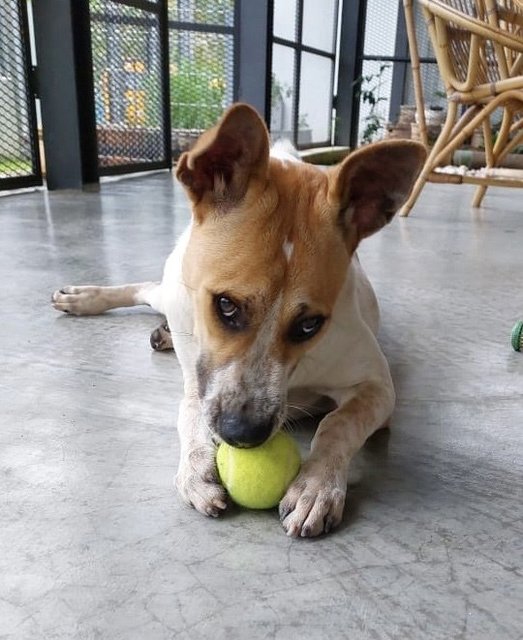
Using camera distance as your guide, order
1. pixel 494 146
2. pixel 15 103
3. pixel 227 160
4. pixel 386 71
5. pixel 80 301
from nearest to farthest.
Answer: pixel 227 160 → pixel 80 301 → pixel 15 103 → pixel 494 146 → pixel 386 71

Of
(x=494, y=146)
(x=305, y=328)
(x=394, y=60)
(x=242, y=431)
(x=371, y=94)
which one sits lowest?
(x=242, y=431)

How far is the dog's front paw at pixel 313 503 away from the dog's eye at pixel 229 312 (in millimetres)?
373

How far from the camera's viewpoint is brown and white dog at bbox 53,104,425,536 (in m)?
1.44

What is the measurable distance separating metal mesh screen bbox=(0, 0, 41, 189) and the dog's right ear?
16.5ft

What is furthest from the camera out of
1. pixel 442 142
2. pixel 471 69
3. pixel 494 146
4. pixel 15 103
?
pixel 494 146

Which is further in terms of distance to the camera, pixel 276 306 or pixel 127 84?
pixel 127 84

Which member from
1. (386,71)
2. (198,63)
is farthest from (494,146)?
(386,71)

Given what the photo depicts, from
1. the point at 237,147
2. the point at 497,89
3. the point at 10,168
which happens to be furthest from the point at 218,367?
the point at 10,168

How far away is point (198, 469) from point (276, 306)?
419 mm

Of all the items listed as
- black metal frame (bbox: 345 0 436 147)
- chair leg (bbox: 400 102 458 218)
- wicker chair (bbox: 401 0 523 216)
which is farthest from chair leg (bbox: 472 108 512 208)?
black metal frame (bbox: 345 0 436 147)

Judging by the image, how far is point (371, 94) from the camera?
39.7ft

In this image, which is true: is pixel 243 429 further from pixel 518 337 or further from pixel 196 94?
pixel 196 94

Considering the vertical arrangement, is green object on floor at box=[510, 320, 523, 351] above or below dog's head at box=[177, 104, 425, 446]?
below

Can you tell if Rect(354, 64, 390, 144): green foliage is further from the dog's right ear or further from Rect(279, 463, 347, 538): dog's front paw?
Rect(279, 463, 347, 538): dog's front paw
